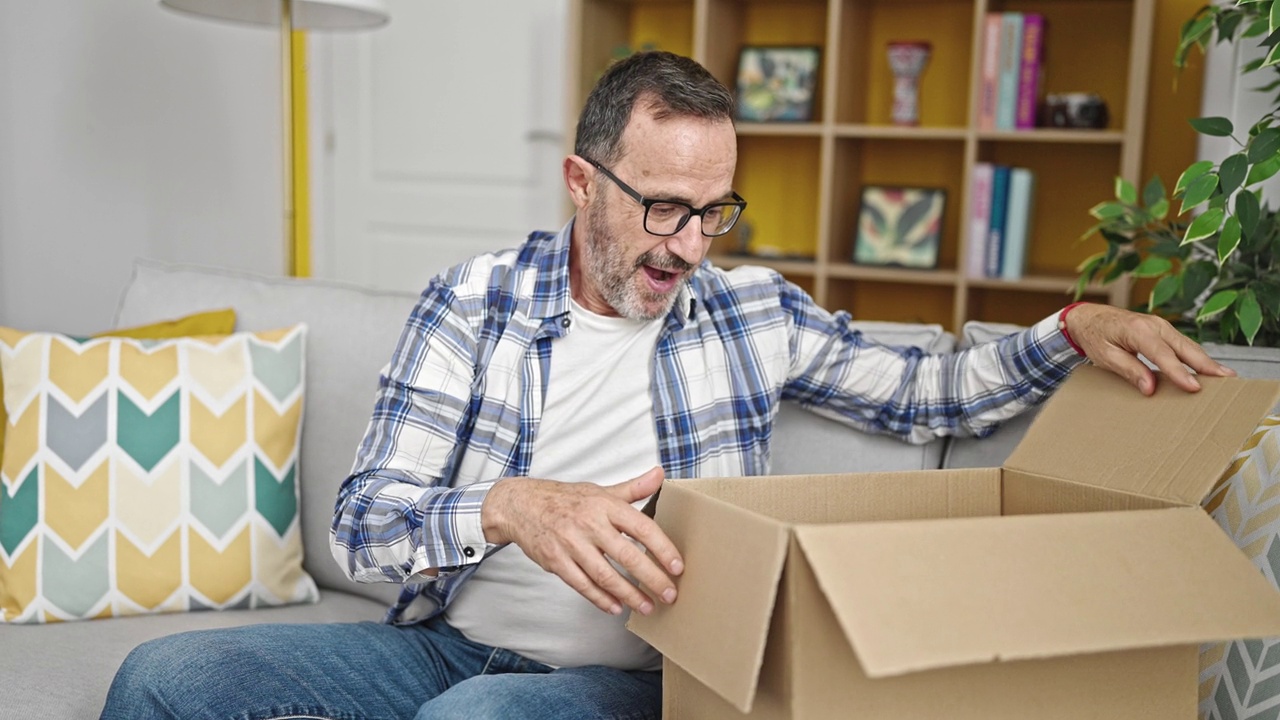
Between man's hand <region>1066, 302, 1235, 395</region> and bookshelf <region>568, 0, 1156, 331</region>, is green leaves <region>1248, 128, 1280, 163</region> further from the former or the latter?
bookshelf <region>568, 0, 1156, 331</region>

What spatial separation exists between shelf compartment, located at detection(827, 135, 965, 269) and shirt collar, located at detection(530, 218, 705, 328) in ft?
5.76

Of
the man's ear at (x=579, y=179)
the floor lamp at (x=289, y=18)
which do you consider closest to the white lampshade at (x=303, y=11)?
the floor lamp at (x=289, y=18)

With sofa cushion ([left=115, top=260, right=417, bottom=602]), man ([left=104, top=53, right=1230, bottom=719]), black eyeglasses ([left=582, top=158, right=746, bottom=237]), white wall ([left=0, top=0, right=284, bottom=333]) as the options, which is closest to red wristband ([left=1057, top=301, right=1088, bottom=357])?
man ([left=104, top=53, right=1230, bottom=719])

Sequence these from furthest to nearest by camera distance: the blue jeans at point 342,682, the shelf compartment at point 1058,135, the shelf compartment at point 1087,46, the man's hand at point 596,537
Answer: the shelf compartment at point 1087,46, the shelf compartment at point 1058,135, the blue jeans at point 342,682, the man's hand at point 596,537

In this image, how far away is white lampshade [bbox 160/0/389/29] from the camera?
7.79 feet

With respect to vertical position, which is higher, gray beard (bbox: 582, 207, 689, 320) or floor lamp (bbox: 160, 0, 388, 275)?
floor lamp (bbox: 160, 0, 388, 275)

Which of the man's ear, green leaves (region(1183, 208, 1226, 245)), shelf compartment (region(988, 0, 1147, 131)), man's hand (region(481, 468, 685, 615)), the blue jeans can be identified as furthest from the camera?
shelf compartment (region(988, 0, 1147, 131))

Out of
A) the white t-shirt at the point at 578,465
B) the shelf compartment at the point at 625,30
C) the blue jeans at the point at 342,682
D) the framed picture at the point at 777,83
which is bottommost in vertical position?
the blue jeans at the point at 342,682

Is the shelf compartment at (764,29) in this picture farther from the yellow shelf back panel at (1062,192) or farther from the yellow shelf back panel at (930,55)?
the yellow shelf back panel at (1062,192)

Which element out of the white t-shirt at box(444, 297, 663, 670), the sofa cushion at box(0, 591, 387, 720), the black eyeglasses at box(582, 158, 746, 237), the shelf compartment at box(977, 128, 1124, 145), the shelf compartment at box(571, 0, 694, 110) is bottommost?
the sofa cushion at box(0, 591, 387, 720)

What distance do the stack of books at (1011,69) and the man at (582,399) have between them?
5.20 ft

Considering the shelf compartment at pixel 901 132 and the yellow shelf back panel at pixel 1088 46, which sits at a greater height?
the yellow shelf back panel at pixel 1088 46

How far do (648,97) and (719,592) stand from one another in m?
0.66

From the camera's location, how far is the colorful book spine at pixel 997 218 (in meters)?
→ 2.87
